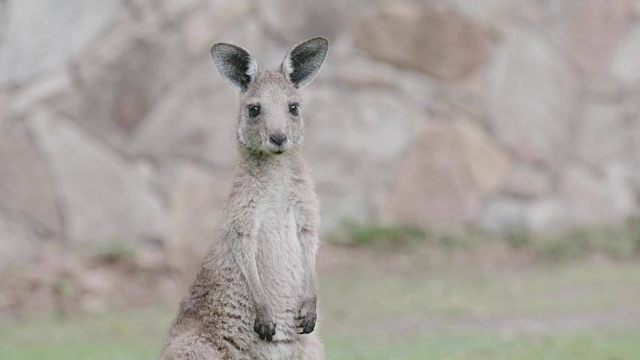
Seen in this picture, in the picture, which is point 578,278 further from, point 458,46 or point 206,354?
point 206,354

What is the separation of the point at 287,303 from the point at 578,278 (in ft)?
20.7

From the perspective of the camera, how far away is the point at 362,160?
12719 millimetres

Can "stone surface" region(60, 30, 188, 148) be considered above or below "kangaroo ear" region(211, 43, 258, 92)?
above

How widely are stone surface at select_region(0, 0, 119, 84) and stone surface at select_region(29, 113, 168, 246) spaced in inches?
18.8

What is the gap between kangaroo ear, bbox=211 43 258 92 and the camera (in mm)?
6109

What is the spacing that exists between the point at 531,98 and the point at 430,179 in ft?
4.64

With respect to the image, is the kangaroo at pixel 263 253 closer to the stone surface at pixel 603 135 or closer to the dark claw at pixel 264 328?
the dark claw at pixel 264 328

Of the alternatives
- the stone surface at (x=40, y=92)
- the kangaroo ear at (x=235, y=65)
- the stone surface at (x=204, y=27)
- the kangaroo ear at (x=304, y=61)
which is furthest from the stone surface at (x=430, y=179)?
the kangaroo ear at (x=235, y=65)

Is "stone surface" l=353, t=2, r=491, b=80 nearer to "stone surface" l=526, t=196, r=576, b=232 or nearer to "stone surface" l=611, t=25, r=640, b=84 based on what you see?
"stone surface" l=611, t=25, r=640, b=84

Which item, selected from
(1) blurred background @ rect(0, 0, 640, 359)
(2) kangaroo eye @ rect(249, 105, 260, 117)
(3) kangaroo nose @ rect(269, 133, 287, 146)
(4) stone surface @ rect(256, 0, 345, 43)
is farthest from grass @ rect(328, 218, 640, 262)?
(3) kangaroo nose @ rect(269, 133, 287, 146)

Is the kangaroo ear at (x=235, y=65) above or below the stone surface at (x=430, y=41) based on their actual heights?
below

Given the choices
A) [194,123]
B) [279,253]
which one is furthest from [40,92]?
[279,253]

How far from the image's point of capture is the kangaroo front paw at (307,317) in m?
5.83

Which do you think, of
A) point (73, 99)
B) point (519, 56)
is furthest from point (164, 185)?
point (519, 56)
